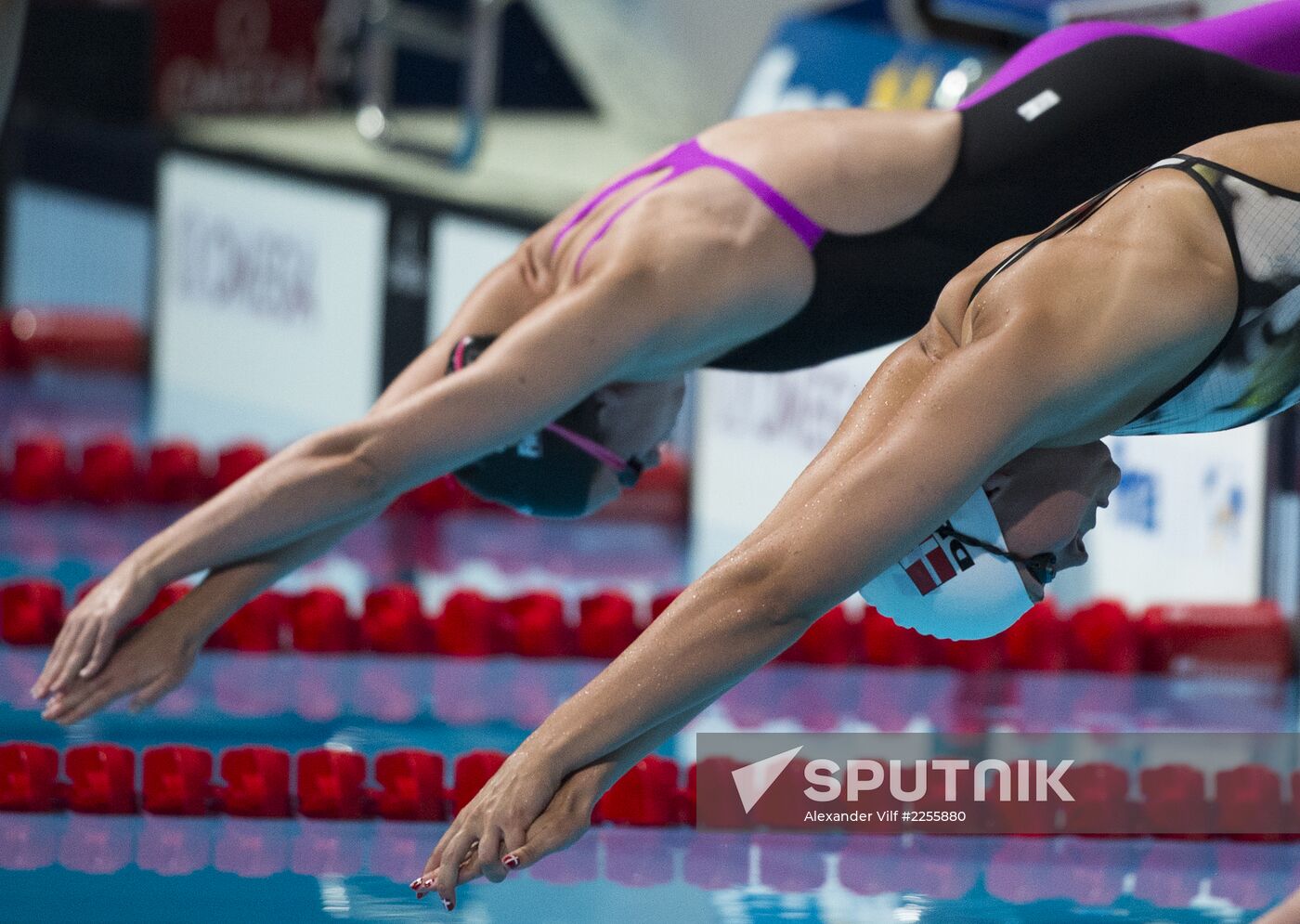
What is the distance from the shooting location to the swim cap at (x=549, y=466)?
314 centimetres

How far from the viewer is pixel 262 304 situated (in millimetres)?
7988

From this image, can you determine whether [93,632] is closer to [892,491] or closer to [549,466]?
[549,466]

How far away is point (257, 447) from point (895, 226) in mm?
3643

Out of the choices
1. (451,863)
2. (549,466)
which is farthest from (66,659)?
(451,863)

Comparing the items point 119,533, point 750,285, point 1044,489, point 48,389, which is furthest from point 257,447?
point 1044,489

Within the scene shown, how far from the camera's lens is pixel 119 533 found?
575 cm

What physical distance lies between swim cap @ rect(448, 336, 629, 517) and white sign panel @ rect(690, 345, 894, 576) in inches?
84.2

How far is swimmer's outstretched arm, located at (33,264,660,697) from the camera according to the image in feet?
9.32

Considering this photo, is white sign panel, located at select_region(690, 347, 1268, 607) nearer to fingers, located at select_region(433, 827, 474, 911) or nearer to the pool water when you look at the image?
the pool water

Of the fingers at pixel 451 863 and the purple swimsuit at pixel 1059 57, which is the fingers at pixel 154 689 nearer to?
the purple swimsuit at pixel 1059 57

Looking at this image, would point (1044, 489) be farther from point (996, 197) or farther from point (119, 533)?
point (119, 533)

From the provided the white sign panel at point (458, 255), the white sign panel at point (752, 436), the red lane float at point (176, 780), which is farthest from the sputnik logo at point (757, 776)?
the white sign panel at point (458, 255)

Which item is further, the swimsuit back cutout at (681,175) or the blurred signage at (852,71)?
the blurred signage at (852,71)

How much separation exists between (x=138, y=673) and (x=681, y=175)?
1116mm
